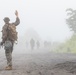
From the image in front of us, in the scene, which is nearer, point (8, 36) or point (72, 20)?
point (8, 36)

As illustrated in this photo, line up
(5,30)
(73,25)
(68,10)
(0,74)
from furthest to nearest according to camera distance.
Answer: (68,10), (73,25), (5,30), (0,74)

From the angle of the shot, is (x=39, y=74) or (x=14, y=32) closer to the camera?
(x=39, y=74)

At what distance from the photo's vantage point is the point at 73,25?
172ft

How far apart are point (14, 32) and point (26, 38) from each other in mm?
112017

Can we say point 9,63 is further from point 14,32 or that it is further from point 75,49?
point 75,49

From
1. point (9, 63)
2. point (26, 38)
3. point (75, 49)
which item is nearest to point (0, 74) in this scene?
point (9, 63)

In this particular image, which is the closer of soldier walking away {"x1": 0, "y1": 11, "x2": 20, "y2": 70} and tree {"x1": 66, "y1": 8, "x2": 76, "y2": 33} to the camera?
soldier walking away {"x1": 0, "y1": 11, "x2": 20, "y2": 70}

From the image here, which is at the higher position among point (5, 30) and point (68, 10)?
point (68, 10)

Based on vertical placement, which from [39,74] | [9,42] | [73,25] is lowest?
[39,74]

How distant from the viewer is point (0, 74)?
1295 centimetres

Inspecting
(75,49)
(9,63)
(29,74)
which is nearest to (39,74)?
(29,74)

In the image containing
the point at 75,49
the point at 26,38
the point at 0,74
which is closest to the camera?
the point at 0,74

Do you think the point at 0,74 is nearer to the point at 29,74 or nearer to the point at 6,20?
the point at 29,74

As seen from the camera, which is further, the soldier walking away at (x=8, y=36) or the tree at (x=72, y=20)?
the tree at (x=72, y=20)
